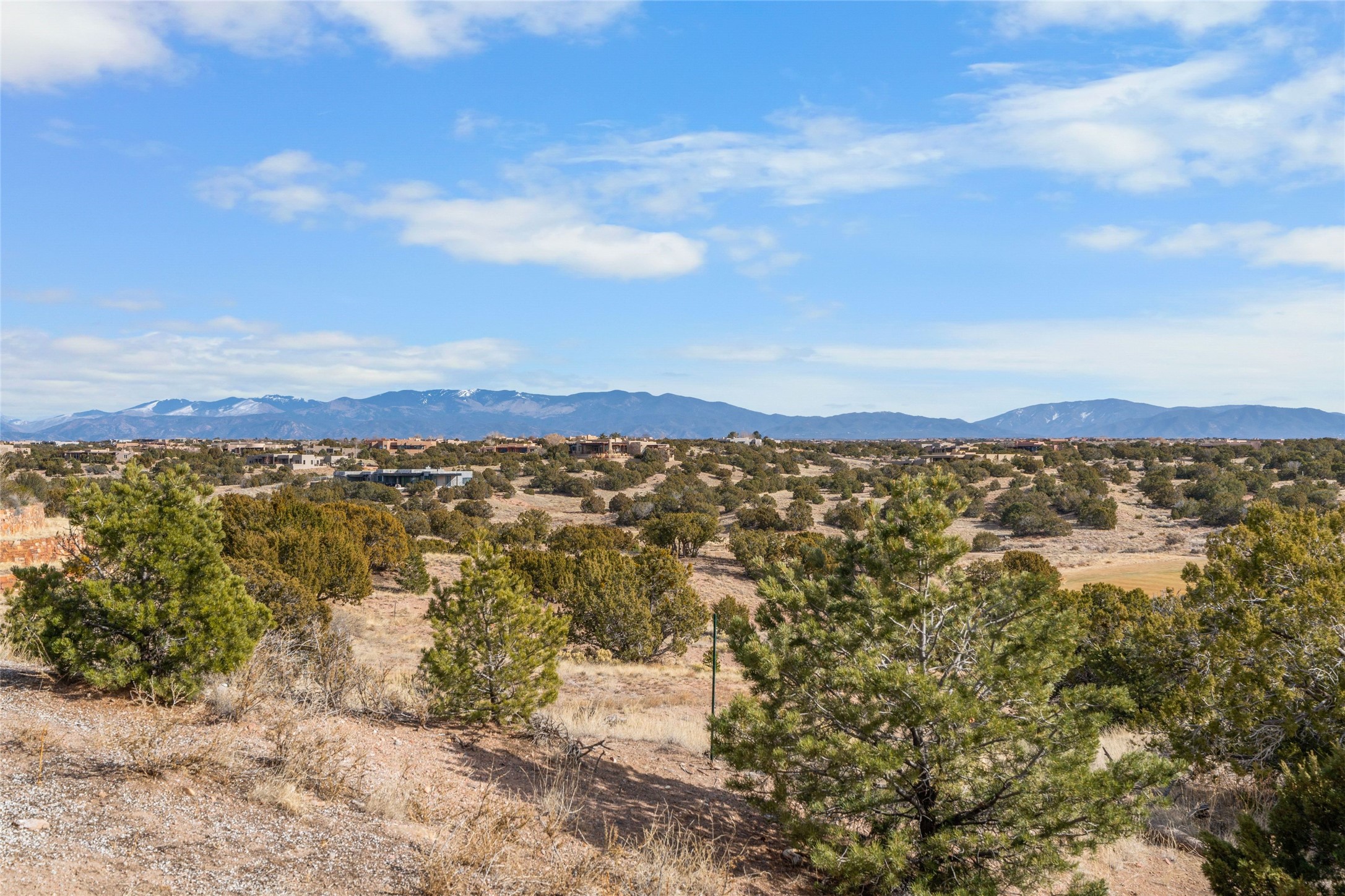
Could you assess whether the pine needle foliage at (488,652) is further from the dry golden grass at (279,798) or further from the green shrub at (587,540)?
the green shrub at (587,540)

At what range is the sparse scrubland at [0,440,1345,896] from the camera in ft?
→ 19.5

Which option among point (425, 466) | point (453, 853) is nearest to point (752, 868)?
point (453, 853)

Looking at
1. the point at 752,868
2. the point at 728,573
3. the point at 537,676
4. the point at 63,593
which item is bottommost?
the point at 728,573

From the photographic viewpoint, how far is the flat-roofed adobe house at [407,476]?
2608 inches

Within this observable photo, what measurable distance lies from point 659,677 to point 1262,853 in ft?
53.2

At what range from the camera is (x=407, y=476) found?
69.8 m

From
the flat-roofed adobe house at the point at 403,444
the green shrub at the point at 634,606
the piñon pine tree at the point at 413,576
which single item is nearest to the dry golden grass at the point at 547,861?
the green shrub at the point at 634,606

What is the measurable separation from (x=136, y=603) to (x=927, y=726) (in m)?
7.58

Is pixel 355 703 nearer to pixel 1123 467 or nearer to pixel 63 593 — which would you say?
pixel 63 593

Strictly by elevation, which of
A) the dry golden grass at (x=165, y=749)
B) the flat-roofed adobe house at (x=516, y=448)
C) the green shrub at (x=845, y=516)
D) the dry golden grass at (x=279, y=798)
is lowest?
the green shrub at (x=845, y=516)

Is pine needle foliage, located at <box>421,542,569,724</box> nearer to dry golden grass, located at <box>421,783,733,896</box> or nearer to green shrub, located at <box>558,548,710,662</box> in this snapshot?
dry golden grass, located at <box>421,783,733,896</box>

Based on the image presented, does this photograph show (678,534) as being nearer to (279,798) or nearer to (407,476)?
(279,798)

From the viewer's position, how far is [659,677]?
21.2 m

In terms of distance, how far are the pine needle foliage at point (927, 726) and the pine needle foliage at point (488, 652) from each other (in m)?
3.35
